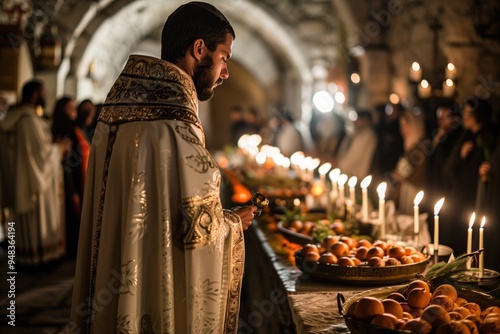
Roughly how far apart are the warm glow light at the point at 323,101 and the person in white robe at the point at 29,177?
320 inches

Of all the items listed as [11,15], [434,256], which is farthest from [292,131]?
[434,256]

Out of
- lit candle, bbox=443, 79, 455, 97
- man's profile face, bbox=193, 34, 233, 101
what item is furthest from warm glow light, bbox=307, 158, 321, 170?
man's profile face, bbox=193, 34, 233, 101

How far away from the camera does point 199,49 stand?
249cm

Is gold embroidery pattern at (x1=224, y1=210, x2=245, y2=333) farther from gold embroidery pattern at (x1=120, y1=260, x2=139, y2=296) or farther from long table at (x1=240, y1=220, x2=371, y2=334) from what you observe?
gold embroidery pattern at (x1=120, y1=260, x2=139, y2=296)

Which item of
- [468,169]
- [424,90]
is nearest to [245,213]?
[468,169]

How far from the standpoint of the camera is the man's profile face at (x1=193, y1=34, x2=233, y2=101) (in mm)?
2518

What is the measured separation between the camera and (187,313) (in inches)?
89.8

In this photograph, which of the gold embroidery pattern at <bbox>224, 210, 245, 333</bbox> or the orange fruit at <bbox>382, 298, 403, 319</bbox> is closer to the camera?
the orange fruit at <bbox>382, 298, 403, 319</bbox>

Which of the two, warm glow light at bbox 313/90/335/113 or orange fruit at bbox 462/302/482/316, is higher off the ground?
warm glow light at bbox 313/90/335/113

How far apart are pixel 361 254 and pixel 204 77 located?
3.91 ft

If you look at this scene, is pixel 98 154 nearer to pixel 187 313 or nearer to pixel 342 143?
pixel 187 313

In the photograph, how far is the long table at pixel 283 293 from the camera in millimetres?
2508

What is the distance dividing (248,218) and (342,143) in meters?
8.28

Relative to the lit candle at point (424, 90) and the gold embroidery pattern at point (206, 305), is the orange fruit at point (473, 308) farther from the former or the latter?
the lit candle at point (424, 90)
